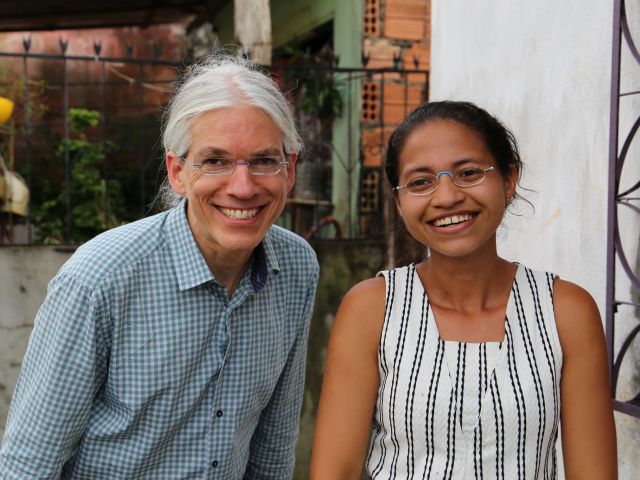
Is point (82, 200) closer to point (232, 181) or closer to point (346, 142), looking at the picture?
point (346, 142)

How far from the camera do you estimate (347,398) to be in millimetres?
1912

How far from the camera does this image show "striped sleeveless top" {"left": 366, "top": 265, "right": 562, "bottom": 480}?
184 centimetres

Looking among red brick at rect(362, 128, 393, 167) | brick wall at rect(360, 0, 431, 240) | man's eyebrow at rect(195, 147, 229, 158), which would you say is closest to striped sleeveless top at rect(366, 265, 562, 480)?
man's eyebrow at rect(195, 147, 229, 158)

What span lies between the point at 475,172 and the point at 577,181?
1519mm

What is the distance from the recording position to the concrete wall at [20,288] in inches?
204

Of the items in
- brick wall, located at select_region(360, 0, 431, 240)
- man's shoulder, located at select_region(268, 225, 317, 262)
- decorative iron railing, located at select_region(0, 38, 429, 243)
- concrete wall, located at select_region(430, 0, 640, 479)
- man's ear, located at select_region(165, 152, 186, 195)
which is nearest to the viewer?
man's ear, located at select_region(165, 152, 186, 195)

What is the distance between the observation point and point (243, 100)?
198 cm

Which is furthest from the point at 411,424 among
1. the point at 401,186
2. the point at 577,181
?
the point at 577,181

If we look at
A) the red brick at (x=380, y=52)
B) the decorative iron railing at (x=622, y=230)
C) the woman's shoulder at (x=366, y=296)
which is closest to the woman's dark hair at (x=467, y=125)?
the woman's shoulder at (x=366, y=296)

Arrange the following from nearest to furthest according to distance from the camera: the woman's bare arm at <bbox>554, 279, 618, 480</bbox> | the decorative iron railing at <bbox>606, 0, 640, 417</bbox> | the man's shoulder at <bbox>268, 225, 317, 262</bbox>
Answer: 1. the woman's bare arm at <bbox>554, 279, 618, 480</bbox>
2. the man's shoulder at <bbox>268, 225, 317, 262</bbox>
3. the decorative iron railing at <bbox>606, 0, 640, 417</bbox>

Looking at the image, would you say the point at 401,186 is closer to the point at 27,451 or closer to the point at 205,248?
the point at 205,248

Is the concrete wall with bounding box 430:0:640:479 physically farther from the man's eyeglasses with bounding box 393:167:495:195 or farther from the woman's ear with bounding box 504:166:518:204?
the man's eyeglasses with bounding box 393:167:495:195

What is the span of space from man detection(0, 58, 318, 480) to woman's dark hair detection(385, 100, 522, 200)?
0.29 metres

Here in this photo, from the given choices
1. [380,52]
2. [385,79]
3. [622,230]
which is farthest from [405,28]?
[622,230]
